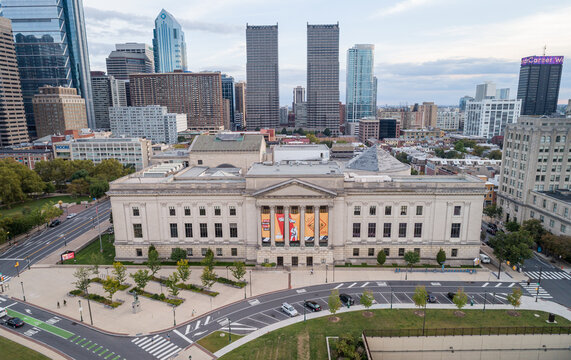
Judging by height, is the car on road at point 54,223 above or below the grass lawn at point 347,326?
above

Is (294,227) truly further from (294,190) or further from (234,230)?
(234,230)

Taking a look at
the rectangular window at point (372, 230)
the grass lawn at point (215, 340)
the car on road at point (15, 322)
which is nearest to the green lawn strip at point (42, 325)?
the car on road at point (15, 322)

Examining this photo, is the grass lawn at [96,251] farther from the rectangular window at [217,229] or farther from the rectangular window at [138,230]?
the rectangular window at [217,229]

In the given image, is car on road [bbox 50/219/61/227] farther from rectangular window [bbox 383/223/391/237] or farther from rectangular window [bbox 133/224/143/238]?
rectangular window [bbox 383/223/391/237]

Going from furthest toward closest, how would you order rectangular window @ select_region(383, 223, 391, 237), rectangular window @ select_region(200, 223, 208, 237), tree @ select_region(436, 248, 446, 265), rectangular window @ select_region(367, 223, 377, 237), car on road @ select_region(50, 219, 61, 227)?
car on road @ select_region(50, 219, 61, 227)
rectangular window @ select_region(200, 223, 208, 237)
rectangular window @ select_region(367, 223, 377, 237)
rectangular window @ select_region(383, 223, 391, 237)
tree @ select_region(436, 248, 446, 265)

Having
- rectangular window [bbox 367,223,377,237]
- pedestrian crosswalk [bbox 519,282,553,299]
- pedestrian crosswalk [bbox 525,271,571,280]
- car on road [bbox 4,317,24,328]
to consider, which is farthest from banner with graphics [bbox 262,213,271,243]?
pedestrian crosswalk [bbox 525,271,571,280]

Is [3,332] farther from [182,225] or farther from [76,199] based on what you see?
[76,199]
